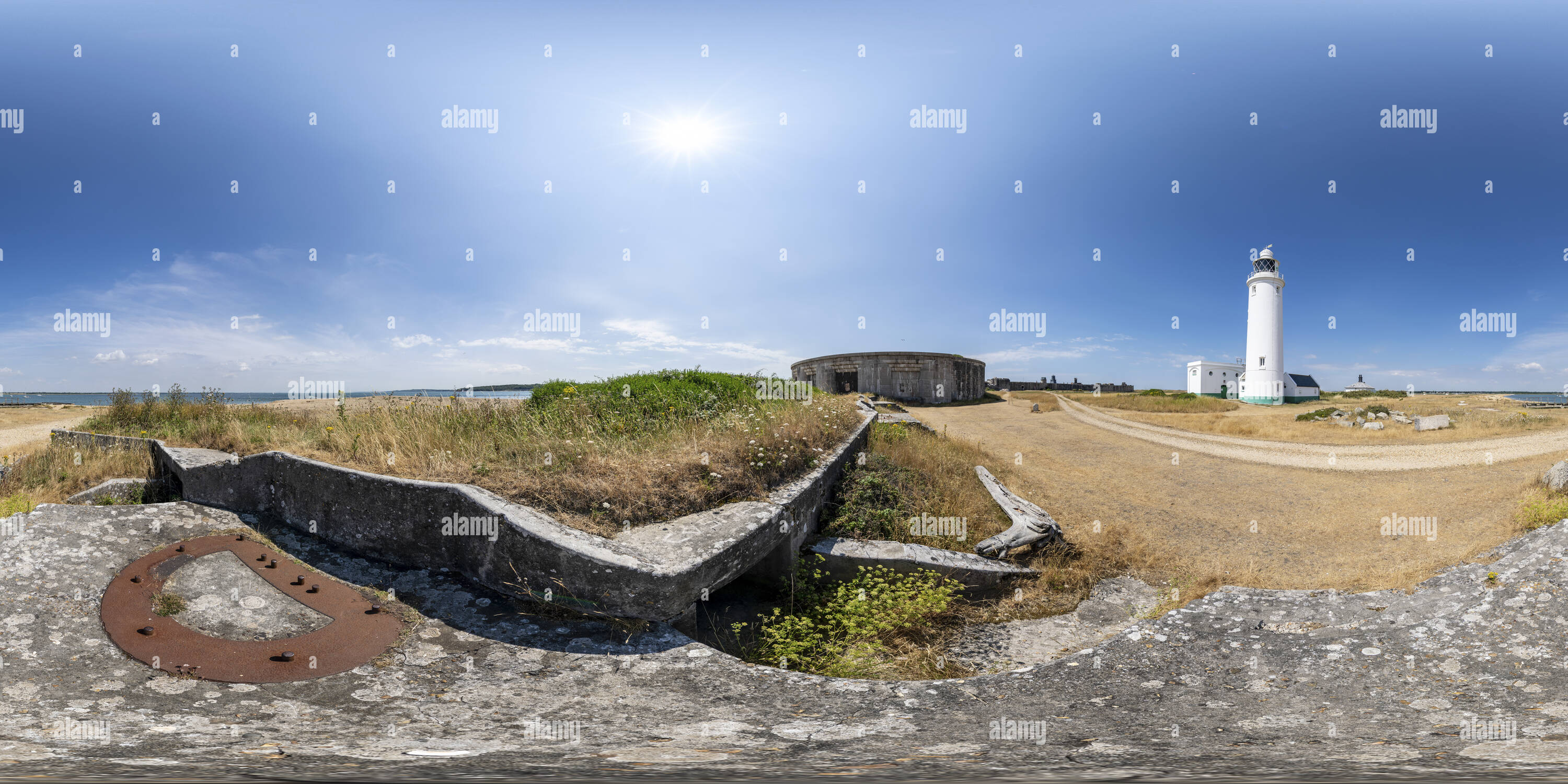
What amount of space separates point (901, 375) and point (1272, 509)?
16.9 metres

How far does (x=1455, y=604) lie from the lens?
364cm

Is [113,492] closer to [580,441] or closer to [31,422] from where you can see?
[580,441]

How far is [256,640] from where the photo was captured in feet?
11.8

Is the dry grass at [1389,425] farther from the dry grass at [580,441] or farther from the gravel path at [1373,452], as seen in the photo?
the dry grass at [580,441]

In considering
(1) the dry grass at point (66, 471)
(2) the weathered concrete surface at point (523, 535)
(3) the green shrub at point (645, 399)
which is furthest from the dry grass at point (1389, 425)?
(1) the dry grass at point (66, 471)

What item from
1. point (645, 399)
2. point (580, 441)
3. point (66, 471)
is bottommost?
point (66, 471)

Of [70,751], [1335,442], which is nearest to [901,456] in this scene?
[70,751]

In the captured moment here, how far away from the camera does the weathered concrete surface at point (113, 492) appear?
23.6 ft

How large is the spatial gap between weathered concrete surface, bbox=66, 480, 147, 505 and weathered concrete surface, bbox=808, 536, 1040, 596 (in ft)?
30.0

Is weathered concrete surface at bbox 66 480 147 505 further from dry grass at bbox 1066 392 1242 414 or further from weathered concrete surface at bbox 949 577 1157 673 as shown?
dry grass at bbox 1066 392 1242 414

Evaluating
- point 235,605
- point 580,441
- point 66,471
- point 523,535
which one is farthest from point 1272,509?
point 66,471

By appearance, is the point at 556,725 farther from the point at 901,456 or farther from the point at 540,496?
the point at 901,456

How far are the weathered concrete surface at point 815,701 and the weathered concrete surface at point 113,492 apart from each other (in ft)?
13.3

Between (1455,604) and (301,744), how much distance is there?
21.5ft
